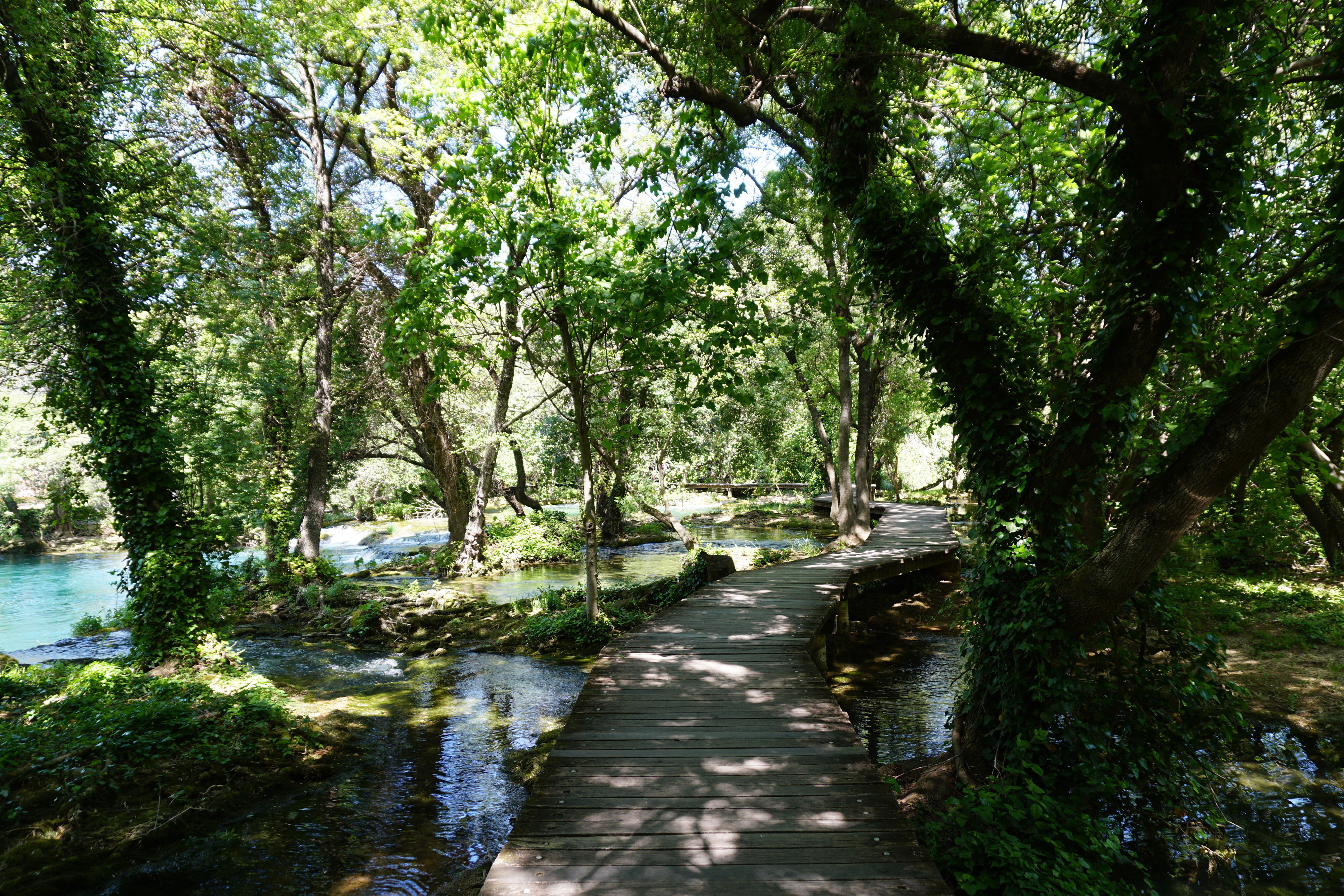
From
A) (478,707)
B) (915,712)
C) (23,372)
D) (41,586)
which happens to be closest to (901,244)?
(915,712)

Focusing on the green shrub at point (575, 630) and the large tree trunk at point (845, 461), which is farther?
the large tree trunk at point (845, 461)

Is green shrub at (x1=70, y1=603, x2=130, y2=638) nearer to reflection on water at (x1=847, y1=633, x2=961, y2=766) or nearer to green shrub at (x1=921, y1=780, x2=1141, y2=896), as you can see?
reflection on water at (x1=847, y1=633, x2=961, y2=766)

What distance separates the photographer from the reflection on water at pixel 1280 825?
4.61 meters

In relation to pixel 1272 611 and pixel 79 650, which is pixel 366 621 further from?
pixel 1272 611

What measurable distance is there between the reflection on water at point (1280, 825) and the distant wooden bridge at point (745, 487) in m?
28.6

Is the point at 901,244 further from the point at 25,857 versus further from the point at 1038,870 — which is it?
the point at 25,857

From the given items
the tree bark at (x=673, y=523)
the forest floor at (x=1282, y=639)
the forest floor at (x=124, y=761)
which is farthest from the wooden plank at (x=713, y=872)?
the tree bark at (x=673, y=523)

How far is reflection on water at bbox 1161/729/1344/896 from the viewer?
15.1 ft

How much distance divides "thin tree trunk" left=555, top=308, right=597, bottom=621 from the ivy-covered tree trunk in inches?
204

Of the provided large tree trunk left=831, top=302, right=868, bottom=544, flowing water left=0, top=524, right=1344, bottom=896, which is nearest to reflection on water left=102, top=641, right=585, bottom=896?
flowing water left=0, top=524, right=1344, bottom=896

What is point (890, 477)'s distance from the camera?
36.0 m

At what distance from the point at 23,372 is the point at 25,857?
7.10 metres

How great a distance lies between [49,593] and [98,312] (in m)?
15.8

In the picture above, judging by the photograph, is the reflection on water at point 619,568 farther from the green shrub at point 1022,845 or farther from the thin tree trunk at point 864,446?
the green shrub at point 1022,845
